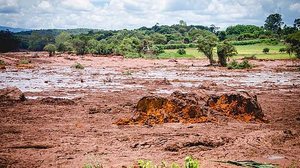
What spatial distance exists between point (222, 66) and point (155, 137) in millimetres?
44313

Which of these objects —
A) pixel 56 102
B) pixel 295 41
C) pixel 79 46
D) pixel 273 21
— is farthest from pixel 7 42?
pixel 273 21

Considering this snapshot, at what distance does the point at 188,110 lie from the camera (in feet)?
49.6

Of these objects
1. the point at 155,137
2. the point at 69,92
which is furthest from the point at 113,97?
the point at 155,137

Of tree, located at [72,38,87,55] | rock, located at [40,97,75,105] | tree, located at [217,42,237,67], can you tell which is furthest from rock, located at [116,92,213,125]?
tree, located at [72,38,87,55]

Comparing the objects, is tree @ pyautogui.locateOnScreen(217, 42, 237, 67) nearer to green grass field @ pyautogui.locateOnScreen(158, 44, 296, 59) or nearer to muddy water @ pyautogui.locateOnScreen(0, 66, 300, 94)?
muddy water @ pyautogui.locateOnScreen(0, 66, 300, 94)

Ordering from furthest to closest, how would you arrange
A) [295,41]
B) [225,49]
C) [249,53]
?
[249,53] < [225,49] < [295,41]

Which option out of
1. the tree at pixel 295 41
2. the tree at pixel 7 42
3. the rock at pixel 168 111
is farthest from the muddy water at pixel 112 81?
the tree at pixel 7 42

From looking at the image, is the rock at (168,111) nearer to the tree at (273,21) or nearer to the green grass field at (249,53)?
the green grass field at (249,53)

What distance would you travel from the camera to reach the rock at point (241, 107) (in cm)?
1550

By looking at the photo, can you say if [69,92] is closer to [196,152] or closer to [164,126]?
[164,126]

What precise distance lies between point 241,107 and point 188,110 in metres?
2.56

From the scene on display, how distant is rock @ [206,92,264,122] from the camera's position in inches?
610

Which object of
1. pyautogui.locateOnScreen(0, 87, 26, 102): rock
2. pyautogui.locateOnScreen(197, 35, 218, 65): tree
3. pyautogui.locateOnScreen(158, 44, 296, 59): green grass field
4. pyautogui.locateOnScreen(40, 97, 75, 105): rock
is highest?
pyautogui.locateOnScreen(197, 35, 218, 65): tree

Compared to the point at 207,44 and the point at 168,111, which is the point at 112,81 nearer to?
the point at 168,111
